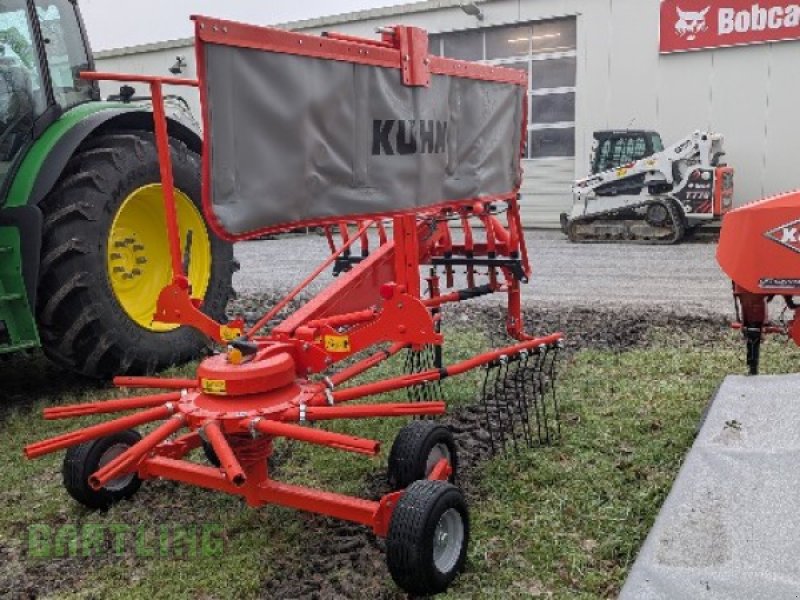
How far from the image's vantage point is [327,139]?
9.96ft

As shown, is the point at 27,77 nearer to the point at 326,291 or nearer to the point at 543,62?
the point at 326,291

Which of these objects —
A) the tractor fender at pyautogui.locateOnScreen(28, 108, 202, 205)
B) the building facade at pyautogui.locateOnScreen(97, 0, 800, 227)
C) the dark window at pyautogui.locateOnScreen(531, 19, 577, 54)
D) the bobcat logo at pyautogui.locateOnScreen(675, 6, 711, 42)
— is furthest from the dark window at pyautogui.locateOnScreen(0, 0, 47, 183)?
the dark window at pyautogui.locateOnScreen(531, 19, 577, 54)

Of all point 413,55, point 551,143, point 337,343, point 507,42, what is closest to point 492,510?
point 337,343

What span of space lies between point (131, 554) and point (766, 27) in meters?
14.6

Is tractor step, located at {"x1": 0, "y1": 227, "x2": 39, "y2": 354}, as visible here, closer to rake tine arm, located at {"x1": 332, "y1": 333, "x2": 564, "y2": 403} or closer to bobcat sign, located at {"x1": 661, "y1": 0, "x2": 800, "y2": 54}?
rake tine arm, located at {"x1": 332, "y1": 333, "x2": 564, "y2": 403}

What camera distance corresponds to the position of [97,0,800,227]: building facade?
558 inches

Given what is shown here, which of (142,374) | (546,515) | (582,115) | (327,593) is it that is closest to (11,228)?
(142,374)

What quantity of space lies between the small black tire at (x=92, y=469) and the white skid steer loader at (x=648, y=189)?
11.6 m

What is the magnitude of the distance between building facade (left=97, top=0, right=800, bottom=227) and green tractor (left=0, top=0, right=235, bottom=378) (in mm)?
11953

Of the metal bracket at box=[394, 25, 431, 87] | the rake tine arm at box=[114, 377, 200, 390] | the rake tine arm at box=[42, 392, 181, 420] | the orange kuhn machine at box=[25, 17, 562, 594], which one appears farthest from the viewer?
the metal bracket at box=[394, 25, 431, 87]

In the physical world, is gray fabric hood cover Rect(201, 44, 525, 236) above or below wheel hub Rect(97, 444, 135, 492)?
above

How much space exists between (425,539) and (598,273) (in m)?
7.87

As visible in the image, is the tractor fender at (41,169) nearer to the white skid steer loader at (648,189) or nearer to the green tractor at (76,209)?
the green tractor at (76,209)

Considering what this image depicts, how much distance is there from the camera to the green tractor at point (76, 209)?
435 centimetres
